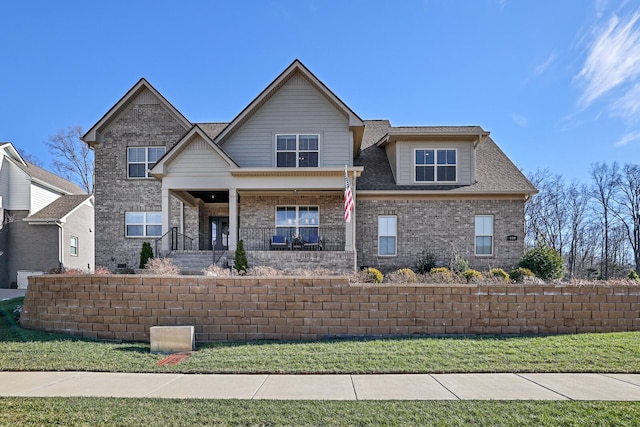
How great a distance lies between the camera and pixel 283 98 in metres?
16.8

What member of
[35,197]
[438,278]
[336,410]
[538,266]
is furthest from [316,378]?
[35,197]

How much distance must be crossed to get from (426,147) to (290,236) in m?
7.34

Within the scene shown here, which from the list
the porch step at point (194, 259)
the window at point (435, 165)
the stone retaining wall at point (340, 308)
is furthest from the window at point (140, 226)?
the window at point (435, 165)

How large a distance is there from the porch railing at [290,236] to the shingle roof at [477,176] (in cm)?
240

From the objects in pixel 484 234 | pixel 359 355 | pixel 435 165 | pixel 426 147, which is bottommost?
pixel 359 355

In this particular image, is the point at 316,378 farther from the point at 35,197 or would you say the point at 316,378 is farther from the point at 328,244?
the point at 35,197

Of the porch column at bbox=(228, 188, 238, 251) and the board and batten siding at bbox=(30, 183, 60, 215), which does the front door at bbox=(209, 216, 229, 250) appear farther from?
the board and batten siding at bbox=(30, 183, 60, 215)

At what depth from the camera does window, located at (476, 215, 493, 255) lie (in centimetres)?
1698

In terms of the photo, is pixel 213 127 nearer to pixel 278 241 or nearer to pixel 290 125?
pixel 290 125

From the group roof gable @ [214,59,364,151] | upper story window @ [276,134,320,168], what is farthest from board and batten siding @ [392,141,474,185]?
upper story window @ [276,134,320,168]

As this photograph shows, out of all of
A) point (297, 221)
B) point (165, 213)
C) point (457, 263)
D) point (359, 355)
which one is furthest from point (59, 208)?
point (359, 355)

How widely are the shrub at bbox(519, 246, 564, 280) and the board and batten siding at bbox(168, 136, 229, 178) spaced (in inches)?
503

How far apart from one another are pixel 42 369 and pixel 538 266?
16097 millimetres

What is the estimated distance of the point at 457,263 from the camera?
1590 centimetres
